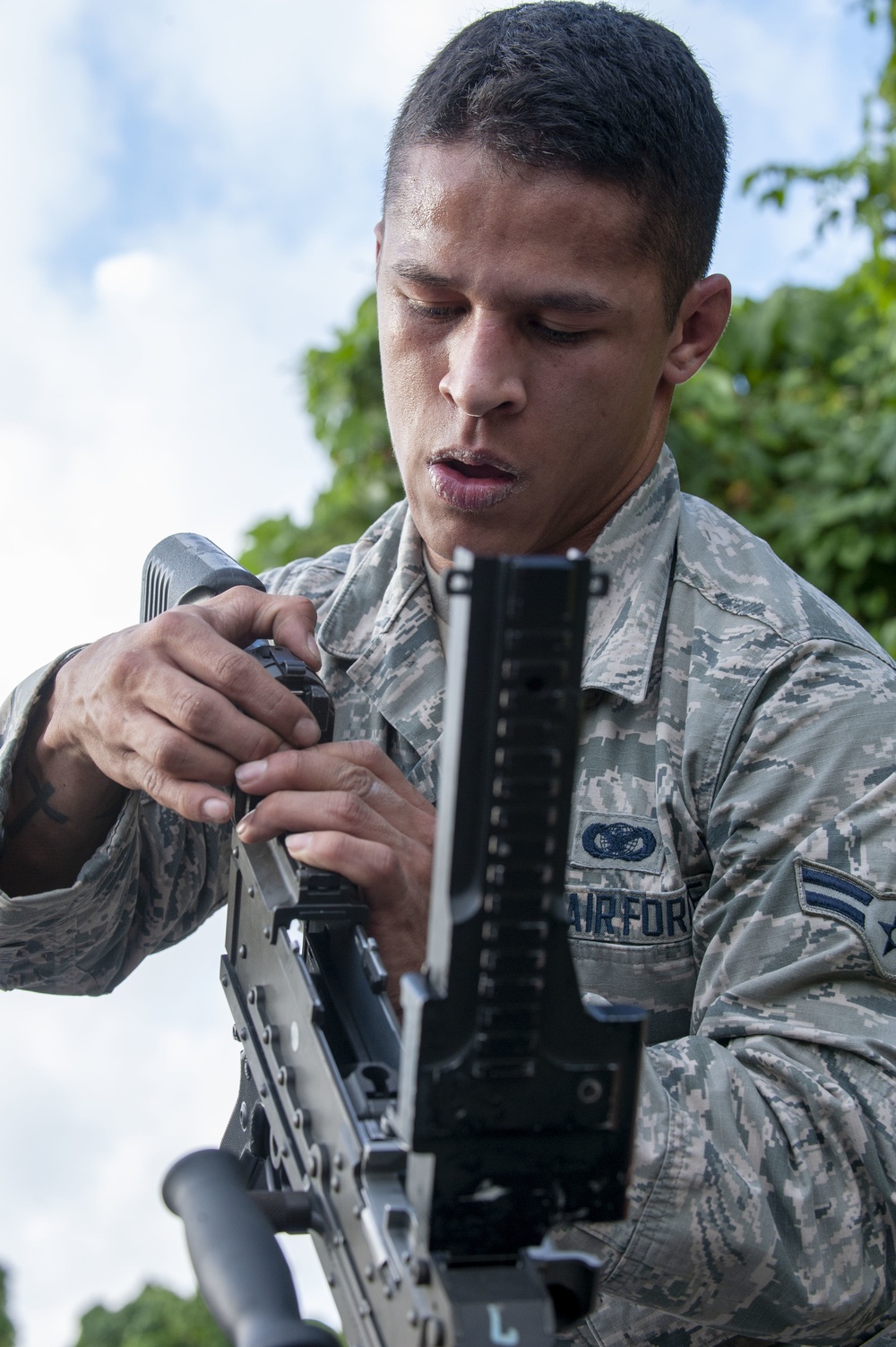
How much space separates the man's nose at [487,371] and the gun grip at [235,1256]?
1105 mm

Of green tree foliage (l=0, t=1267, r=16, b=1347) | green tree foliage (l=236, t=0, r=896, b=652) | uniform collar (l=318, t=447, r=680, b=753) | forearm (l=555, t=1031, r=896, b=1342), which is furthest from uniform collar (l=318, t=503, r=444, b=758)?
green tree foliage (l=0, t=1267, r=16, b=1347)

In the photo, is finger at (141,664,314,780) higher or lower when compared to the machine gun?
higher

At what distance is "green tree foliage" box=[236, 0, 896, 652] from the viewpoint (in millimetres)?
5051

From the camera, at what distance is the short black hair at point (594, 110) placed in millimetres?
1935

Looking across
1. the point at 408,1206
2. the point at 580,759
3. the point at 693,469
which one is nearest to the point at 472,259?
the point at 580,759

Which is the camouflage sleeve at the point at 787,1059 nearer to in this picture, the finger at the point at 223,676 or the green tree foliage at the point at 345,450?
the finger at the point at 223,676

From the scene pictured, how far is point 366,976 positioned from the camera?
1.46 meters

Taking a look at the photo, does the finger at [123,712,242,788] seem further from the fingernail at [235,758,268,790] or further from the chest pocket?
the chest pocket

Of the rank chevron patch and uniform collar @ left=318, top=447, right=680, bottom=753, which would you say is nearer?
the rank chevron patch

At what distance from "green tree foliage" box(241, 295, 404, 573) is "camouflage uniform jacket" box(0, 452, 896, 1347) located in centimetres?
308

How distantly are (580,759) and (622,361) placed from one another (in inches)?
24.3

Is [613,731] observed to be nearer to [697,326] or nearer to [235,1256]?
[697,326]

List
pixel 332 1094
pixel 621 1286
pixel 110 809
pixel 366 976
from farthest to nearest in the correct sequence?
pixel 110 809
pixel 621 1286
pixel 366 976
pixel 332 1094

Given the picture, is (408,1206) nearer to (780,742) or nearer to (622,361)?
(780,742)
